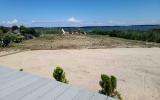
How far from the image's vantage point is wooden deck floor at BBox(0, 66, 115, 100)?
4074 millimetres

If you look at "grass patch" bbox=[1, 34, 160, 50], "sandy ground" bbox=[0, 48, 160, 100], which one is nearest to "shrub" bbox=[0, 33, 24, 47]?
"grass patch" bbox=[1, 34, 160, 50]

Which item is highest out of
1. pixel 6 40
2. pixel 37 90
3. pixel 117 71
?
pixel 37 90

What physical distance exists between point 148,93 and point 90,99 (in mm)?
5818

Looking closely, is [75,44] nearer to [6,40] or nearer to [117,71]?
[6,40]

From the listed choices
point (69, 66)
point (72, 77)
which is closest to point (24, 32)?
point (69, 66)

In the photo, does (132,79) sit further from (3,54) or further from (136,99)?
(3,54)

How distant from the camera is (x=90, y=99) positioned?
4.01 meters

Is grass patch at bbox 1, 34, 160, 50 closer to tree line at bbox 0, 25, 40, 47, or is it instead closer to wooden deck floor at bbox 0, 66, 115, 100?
tree line at bbox 0, 25, 40, 47

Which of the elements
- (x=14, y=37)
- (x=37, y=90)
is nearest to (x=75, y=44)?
(x=14, y=37)

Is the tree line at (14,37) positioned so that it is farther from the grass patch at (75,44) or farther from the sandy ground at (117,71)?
the sandy ground at (117,71)

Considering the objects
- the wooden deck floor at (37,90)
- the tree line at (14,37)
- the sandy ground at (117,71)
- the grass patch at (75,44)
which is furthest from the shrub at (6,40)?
the wooden deck floor at (37,90)

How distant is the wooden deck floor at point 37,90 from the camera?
407cm

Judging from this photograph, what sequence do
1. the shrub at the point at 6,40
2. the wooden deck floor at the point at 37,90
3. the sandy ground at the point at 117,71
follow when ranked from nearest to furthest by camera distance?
the wooden deck floor at the point at 37,90, the sandy ground at the point at 117,71, the shrub at the point at 6,40

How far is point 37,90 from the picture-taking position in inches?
174
